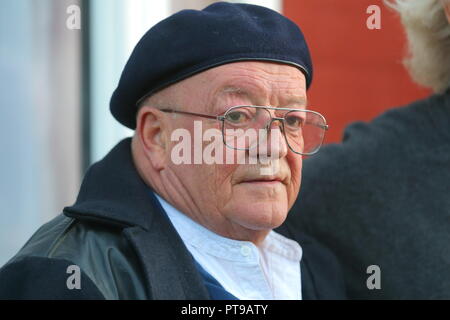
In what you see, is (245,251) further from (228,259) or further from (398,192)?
(398,192)

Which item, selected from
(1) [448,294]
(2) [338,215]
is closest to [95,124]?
(2) [338,215]

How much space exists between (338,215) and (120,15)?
1.33m

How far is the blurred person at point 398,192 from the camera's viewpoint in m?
2.65

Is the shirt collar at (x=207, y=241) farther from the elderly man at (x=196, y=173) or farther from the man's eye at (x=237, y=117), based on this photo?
the man's eye at (x=237, y=117)

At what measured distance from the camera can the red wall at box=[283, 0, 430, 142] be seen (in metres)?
3.61

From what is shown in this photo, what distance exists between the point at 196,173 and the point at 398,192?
3.39 ft

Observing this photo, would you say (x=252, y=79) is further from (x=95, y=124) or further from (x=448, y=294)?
(x=95, y=124)

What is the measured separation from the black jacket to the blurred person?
909 mm

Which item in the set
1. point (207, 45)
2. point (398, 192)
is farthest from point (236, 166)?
point (398, 192)

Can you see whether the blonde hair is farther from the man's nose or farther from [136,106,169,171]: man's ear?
[136,106,169,171]: man's ear

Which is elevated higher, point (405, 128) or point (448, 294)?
point (405, 128)
